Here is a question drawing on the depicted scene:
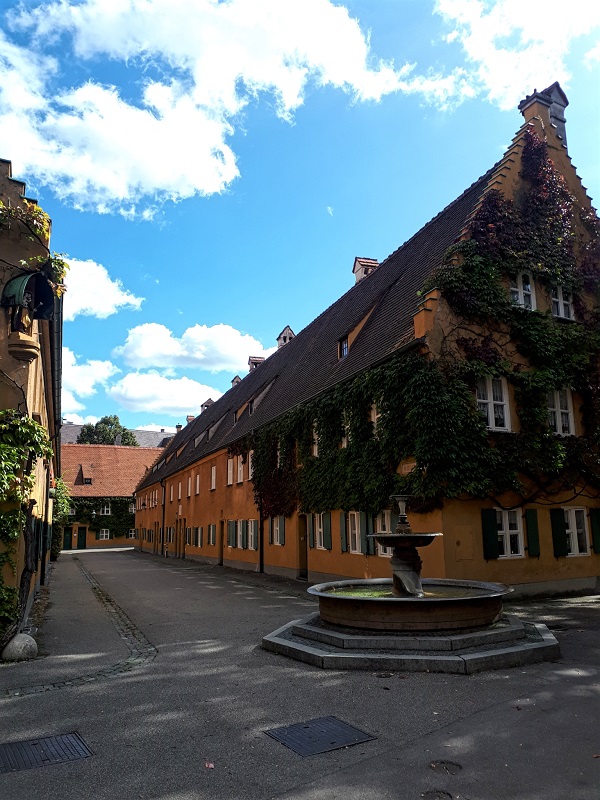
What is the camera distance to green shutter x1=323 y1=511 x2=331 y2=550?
18922mm

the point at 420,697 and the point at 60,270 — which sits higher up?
the point at 60,270

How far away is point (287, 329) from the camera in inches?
1481

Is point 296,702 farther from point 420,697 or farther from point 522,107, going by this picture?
point 522,107

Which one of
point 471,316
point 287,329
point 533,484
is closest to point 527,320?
point 471,316

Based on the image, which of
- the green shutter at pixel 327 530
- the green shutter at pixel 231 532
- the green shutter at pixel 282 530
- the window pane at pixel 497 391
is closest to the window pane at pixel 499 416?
the window pane at pixel 497 391

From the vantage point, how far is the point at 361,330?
20.4 metres

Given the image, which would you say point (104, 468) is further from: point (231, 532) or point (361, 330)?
point (361, 330)

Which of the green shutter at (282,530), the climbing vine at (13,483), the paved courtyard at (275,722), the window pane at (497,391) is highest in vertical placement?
the window pane at (497,391)

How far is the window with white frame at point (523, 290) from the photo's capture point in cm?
1686

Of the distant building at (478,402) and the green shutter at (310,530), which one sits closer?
the distant building at (478,402)

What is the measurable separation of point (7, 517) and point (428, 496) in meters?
8.78

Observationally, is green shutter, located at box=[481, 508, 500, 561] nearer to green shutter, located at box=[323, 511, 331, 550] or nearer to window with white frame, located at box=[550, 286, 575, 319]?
green shutter, located at box=[323, 511, 331, 550]

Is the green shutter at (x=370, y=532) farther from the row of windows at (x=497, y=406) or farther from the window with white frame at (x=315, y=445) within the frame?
the window with white frame at (x=315, y=445)

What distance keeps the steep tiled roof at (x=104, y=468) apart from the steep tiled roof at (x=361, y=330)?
30685 mm
